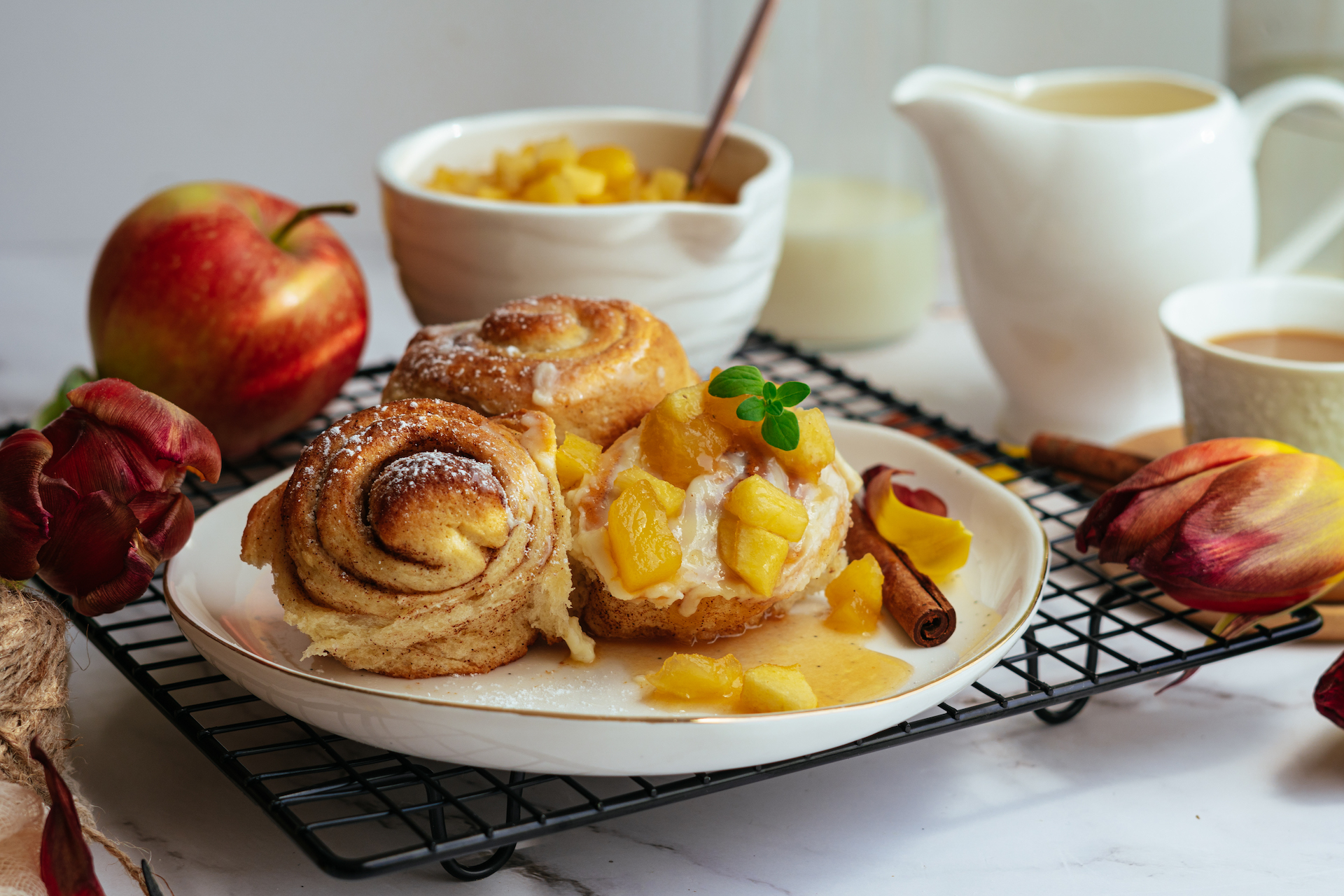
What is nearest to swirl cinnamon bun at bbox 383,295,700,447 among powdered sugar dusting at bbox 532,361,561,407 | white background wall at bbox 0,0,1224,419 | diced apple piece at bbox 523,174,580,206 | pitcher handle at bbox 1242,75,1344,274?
powdered sugar dusting at bbox 532,361,561,407

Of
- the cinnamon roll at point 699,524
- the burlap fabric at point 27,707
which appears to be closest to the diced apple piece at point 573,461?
the cinnamon roll at point 699,524

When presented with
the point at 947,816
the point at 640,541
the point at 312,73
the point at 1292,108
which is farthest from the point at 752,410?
the point at 312,73

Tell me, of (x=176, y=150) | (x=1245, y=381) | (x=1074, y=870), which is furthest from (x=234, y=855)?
(x=176, y=150)

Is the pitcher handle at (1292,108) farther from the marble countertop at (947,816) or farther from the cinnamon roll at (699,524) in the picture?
the cinnamon roll at (699,524)

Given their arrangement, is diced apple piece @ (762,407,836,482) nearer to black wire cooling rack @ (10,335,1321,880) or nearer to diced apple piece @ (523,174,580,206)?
black wire cooling rack @ (10,335,1321,880)

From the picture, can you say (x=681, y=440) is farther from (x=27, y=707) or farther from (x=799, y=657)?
(x=27, y=707)

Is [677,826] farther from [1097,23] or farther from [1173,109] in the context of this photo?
[1097,23]
